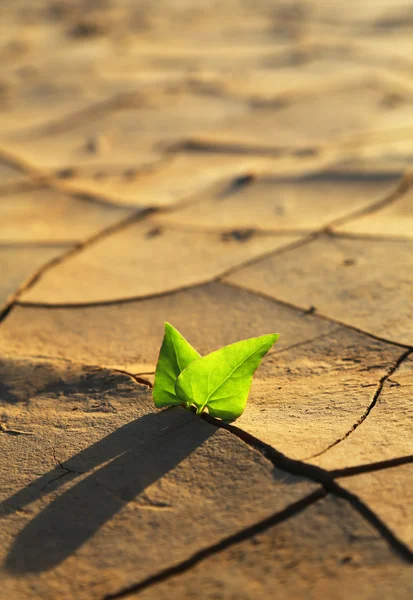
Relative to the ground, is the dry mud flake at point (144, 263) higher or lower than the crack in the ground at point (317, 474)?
lower

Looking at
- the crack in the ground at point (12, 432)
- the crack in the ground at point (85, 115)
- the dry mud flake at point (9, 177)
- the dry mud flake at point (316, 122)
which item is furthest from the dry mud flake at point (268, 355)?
the crack in the ground at point (85, 115)

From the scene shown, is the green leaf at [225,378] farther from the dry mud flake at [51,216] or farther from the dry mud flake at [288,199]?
the dry mud flake at [51,216]

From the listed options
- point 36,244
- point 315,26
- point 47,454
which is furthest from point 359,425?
point 315,26

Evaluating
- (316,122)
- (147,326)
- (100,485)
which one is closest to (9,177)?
(316,122)

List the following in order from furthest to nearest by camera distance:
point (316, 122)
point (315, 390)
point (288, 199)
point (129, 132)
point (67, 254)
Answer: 1. point (129, 132)
2. point (316, 122)
3. point (288, 199)
4. point (67, 254)
5. point (315, 390)

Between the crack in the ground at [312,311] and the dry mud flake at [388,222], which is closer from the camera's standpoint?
the crack in the ground at [312,311]

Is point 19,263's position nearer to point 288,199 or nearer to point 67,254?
point 67,254
